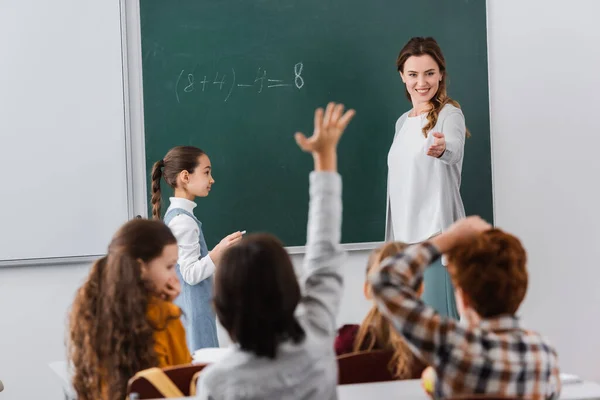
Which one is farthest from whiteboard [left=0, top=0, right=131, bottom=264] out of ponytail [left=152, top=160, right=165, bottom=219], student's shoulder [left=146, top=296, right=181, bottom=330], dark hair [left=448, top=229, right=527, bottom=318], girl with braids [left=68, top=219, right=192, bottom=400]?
dark hair [left=448, top=229, right=527, bottom=318]

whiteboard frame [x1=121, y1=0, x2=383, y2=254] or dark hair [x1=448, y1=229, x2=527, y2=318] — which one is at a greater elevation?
whiteboard frame [x1=121, y1=0, x2=383, y2=254]

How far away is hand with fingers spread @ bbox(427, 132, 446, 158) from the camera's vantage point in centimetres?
347

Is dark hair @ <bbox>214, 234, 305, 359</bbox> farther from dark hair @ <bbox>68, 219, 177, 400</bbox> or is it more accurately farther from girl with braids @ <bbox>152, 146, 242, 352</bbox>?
girl with braids @ <bbox>152, 146, 242, 352</bbox>

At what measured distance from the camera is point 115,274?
2029 mm

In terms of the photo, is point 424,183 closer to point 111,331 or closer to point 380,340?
point 380,340

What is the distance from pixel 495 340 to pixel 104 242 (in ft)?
8.81

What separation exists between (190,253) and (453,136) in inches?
52.6

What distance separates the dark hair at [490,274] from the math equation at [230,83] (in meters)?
2.60

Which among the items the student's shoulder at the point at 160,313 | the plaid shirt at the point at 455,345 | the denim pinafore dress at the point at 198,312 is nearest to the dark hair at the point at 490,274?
the plaid shirt at the point at 455,345

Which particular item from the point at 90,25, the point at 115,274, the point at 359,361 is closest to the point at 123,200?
the point at 90,25

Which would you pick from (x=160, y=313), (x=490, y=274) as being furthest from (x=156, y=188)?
(x=490, y=274)

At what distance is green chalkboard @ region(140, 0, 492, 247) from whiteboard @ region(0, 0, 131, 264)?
20 cm

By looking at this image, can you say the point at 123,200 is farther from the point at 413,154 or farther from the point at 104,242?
the point at 413,154

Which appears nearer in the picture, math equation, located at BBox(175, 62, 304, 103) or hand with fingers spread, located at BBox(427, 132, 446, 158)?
hand with fingers spread, located at BBox(427, 132, 446, 158)
